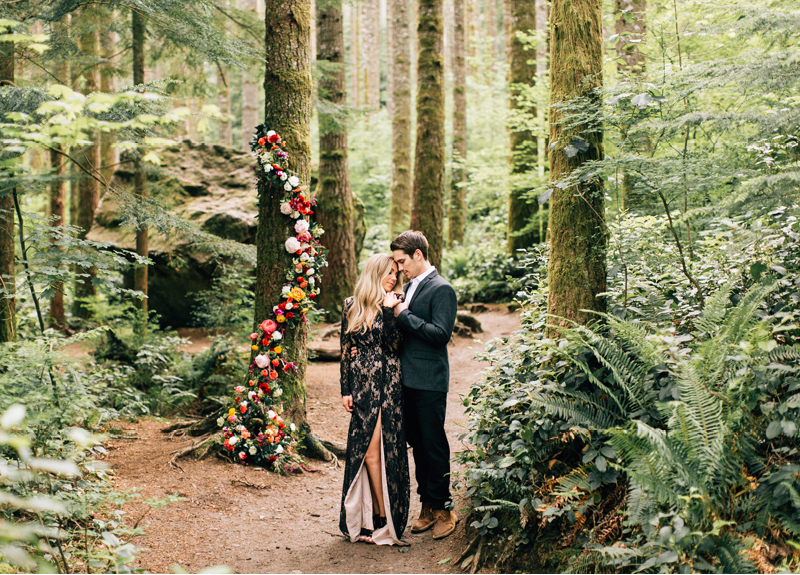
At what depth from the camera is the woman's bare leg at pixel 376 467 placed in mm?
4367

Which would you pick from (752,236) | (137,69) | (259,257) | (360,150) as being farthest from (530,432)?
(360,150)

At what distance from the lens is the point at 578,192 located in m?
4.45

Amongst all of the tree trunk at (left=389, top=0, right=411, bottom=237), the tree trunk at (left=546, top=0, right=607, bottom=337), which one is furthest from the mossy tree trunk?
the tree trunk at (left=546, top=0, right=607, bottom=337)

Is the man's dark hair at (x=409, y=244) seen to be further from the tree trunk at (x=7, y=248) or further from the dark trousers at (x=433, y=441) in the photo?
the tree trunk at (x=7, y=248)

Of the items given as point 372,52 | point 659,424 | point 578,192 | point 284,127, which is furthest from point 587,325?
point 372,52

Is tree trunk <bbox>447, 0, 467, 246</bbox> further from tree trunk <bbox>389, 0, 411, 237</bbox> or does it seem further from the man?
the man

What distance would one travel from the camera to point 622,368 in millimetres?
3678

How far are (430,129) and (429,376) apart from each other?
7349mm

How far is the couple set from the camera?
435cm

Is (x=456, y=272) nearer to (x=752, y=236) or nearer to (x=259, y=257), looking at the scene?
(x=259, y=257)

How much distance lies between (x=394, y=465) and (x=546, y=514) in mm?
1362

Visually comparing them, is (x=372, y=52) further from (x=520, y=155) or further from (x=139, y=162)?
(x=139, y=162)

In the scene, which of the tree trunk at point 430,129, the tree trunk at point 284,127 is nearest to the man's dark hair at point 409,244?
the tree trunk at point 284,127

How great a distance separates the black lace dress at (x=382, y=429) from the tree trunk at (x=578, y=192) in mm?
1409
